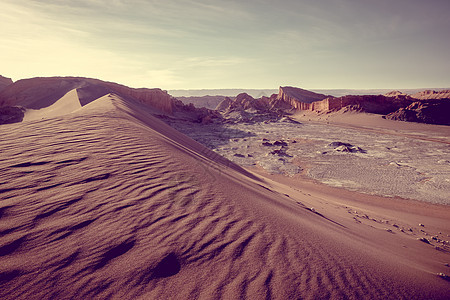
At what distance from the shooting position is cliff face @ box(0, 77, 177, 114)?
22.1 meters

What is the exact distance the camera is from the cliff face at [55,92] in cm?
2206

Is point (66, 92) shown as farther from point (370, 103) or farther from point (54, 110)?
point (370, 103)

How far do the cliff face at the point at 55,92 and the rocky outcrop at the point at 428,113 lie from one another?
103 feet

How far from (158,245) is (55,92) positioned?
2922 centimetres

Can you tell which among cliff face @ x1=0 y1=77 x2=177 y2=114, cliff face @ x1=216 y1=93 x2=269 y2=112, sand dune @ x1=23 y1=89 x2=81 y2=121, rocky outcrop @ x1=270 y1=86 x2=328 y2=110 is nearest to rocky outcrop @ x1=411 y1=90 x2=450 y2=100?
rocky outcrop @ x1=270 y1=86 x2=328 y2=110

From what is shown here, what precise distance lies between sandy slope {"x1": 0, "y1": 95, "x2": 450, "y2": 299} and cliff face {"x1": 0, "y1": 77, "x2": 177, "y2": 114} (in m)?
19.3

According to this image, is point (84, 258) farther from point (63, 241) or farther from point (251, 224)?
point (251, 224)

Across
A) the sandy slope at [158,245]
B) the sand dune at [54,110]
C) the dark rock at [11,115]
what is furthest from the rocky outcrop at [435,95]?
the dark rock at [11,115]

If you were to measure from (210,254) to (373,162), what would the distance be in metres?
14.3

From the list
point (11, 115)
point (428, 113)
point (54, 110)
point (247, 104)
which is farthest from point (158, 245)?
point (247, 104)

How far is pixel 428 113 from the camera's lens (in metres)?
28.1

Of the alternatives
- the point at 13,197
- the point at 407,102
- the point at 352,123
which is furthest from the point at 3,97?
the point at 407,102

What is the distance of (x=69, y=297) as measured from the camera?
138cm

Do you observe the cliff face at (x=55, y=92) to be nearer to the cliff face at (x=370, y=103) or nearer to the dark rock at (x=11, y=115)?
the dark rock at (x=11, y=115)
